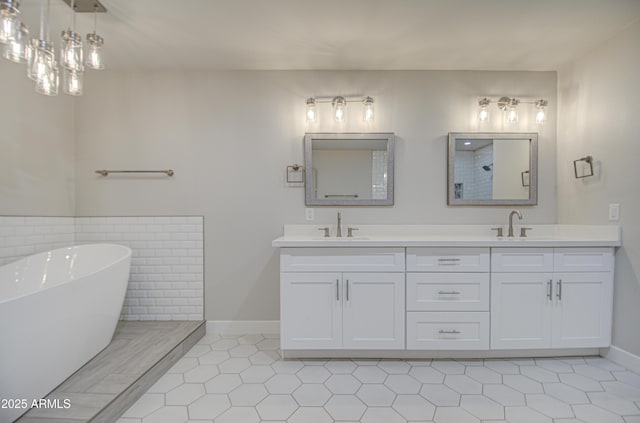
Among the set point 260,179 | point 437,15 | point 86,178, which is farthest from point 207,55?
point 437,15

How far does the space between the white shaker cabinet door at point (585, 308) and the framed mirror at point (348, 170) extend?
1427 mm

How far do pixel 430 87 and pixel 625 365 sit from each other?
2502mm

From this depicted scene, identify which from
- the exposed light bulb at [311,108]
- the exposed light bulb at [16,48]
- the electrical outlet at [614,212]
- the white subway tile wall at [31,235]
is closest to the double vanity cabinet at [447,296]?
the electrical outlet at [614,212]

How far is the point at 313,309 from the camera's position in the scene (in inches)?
87.0

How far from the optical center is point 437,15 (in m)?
2.01

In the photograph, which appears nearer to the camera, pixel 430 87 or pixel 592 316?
pixel 592 316

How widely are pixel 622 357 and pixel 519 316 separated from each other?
73 centimetres

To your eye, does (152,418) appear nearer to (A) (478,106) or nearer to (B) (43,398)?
(B) (43,398)

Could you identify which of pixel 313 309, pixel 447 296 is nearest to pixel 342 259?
pixel 313 309

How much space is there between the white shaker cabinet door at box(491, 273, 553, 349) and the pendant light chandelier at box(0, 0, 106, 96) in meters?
2.97

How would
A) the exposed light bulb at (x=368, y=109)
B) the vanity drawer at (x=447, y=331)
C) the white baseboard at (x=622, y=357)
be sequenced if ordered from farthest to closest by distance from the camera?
1. the exposed light bulb at (x=368, y=109)
2. the vanity drawer at (x=447, y=331)
3. the white baseboard at (x=622, y=357)

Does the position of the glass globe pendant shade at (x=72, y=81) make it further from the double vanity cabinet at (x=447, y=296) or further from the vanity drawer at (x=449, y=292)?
the vanity drawer at (x=449, y=292)

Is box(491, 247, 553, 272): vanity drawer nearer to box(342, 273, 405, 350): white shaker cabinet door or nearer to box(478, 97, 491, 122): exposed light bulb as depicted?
box(342, 273, 405, 350): white shaker cabinet door

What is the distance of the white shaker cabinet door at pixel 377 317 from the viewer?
2.20 metres
